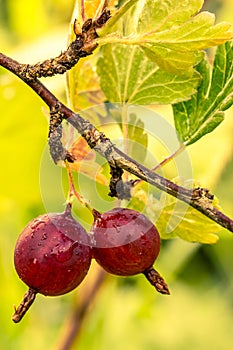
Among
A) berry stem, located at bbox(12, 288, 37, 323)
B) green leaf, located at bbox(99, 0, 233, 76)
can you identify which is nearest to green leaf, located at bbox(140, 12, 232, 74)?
green leaf, located at bbox(99, 0, 233, 76)

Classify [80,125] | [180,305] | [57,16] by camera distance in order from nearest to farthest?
[80,125] < [57,16] < [180,305]

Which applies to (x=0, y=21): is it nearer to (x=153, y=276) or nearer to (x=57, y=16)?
(x=57, y=16)

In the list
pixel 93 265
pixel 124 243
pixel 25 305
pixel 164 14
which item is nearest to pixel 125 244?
pixel 124 243

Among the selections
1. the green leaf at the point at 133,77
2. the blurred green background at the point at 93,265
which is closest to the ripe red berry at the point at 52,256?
the blurred green background at the point at 93,265

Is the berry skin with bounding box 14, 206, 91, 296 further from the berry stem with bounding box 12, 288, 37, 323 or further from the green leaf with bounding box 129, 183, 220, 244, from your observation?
the green leaf with bounding box 129, 183, 220, 244

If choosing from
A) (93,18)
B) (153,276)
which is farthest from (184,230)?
(93,18)

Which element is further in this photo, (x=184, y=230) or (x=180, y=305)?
(x=180, y=305)

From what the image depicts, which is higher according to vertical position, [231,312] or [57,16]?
[57,16]
